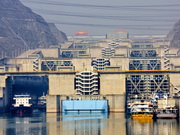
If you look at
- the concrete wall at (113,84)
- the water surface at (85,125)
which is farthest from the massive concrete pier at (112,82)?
the water surface at (85,125)

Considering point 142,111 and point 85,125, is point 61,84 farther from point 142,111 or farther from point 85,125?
point 85,125

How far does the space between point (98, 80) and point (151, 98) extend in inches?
552

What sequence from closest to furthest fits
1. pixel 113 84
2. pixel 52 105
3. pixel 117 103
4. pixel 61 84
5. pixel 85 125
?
pixel 85 125 < pixel 52 105 < pixel 117 103 < pixel 113 84 < pixel 61 84

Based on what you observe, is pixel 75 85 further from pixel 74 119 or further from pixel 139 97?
pixel 74 119

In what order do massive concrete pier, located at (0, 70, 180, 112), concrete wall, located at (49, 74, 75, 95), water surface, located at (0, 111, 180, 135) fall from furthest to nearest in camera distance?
concrete wall, located at (49, 74, 75, 95) → massive concrete pier, located at (0, 70, 180, 112) → water surface, located at (0, 111, 180, 135)

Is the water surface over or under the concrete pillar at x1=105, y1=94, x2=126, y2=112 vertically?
under

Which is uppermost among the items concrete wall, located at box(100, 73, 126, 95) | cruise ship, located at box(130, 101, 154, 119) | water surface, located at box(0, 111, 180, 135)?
concrete wall, located at box(100, 73, 126, 95)

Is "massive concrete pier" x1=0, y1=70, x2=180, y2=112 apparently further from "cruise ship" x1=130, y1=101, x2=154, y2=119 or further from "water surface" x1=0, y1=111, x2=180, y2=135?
"cruise ship" x1=130, y1=101, x2=154, y2=119

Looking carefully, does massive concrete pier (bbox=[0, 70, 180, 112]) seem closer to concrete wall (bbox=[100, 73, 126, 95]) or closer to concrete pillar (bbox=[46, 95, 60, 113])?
concrete wall (bbox=[100, 73, 126, 95])

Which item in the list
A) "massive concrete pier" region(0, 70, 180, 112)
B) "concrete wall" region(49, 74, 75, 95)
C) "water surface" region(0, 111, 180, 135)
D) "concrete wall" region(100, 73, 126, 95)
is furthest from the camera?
"concrete wall" region(49, 74, 75, 95)

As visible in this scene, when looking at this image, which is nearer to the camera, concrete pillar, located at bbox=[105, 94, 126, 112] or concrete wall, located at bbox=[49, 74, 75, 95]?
concrete pillar, located at bbox=[105, 94, 126, 112]

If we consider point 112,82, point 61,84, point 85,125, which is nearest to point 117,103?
point 112,82

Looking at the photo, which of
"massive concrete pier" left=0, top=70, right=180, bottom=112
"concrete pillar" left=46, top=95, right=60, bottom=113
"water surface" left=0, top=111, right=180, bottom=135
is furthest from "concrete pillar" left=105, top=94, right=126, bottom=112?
"concrete pillar" left=46, top=95, right=60, bottom=113

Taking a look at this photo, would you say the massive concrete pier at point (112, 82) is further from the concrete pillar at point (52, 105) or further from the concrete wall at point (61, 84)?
the concrete pillar at point (52, 105)
